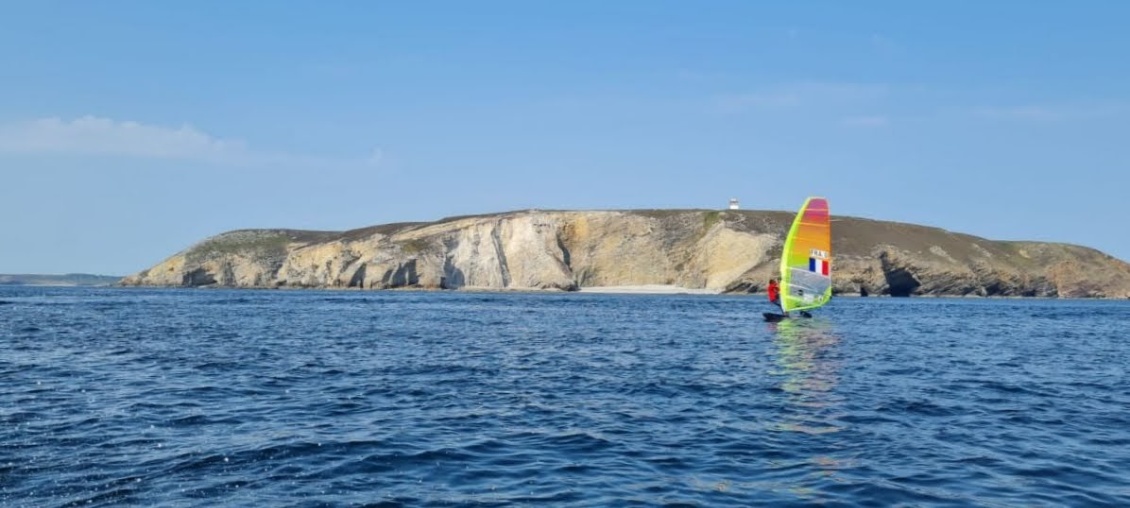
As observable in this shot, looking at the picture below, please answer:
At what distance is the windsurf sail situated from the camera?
5959 cm

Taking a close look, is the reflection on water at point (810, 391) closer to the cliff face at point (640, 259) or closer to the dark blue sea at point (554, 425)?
the dark blue sea at point (554, 425)

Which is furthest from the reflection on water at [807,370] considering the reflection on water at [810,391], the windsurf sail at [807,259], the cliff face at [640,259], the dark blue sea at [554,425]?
the cliff face at [640,259]

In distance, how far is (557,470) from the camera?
549 inches

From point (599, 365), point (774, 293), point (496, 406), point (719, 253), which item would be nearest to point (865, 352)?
point (599, 365)

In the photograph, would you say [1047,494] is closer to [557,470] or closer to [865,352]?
[557,470]

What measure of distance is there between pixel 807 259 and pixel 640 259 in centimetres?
9808

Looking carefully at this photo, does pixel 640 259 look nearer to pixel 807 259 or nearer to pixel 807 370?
pixel 807 259

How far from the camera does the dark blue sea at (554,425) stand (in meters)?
12.8

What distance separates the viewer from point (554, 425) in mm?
17984

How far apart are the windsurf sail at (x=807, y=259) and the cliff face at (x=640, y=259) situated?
84430 mm

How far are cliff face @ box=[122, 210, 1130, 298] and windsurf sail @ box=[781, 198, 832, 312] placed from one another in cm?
8443

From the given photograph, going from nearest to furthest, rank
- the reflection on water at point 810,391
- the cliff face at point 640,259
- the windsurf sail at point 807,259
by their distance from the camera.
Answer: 1. the reflection on water at point 810,391
2. the windsurf sail at point 807,259
3. the cliff face at point 640,259

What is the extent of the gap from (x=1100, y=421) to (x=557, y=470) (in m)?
13.6

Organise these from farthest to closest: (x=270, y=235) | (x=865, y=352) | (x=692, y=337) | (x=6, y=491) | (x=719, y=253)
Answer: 1. (x=270, y=235)
2. (x=719, y=253)
3. (x=692, y=337)
4. (x=865, y=352)
5. (x=6, y=491)
